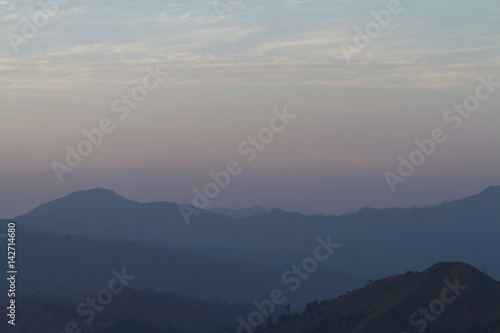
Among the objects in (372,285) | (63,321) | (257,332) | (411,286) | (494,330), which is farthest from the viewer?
(63,321)

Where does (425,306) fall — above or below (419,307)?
above

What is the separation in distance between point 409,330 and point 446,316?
7.03m

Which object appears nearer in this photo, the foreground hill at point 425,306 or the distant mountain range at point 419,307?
the foreground hill at point 425,306

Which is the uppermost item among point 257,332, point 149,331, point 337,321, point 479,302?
point 479,302

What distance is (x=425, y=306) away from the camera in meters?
121

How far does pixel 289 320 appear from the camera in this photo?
485 ft

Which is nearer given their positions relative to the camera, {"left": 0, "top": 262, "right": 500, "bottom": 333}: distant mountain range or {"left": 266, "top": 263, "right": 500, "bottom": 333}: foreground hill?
{"left": 266, "top": 263, "right": 500, "bottom": 333}: foreground hill

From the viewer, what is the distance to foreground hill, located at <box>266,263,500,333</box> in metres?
114

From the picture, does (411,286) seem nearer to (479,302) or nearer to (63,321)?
(479,302)

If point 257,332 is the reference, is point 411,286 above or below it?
above

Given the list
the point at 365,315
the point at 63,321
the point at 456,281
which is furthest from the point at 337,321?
the point at 63,321

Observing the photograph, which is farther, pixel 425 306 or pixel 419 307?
pixel 419 307

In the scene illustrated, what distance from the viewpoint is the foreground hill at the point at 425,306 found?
114 m

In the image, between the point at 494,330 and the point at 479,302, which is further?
the point at 479,302
